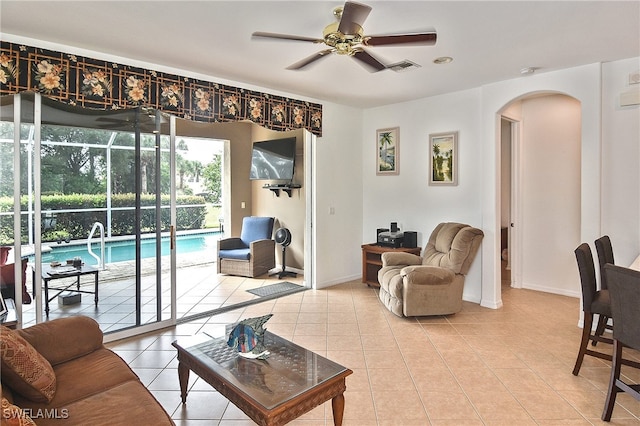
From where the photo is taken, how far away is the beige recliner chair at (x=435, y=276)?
399 cm

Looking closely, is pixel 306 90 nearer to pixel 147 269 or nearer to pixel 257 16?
pixel 257 16

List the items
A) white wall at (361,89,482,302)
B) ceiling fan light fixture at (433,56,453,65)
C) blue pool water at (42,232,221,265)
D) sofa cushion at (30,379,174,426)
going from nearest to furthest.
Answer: sofa cushion at (30,379,174,426) → blue pool water at (42,232,221,265) → ceiling fan light fixture at (433,56,453,65) → white wall at (361,89,482,302)

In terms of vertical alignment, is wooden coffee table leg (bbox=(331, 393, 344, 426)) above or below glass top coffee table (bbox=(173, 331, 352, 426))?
below

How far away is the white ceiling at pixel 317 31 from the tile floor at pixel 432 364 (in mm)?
2491

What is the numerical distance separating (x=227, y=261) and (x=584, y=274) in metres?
4.79

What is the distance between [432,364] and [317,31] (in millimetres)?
2749

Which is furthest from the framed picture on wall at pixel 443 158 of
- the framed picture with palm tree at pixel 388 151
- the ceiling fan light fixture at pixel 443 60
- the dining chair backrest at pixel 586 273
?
the dining chair backrest at pixel 586 273

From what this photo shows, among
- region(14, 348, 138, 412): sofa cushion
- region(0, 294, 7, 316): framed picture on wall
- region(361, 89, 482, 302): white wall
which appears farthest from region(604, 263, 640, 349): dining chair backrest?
region(0, 294, 7, 316): framed picture on wall

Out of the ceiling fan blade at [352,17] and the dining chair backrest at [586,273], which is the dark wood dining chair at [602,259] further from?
the ceiling fan blade at [352,17]

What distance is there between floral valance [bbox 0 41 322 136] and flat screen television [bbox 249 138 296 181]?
140cm

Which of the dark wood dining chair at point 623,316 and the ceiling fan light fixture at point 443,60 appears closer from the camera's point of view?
the dark wood dining chair at point 623,316

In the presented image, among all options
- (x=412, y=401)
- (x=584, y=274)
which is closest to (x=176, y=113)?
(x=412, y=401)

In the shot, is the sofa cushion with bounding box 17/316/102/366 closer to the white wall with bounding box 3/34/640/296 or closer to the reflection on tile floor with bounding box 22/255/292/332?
the reflection on tile floor with bounding box 22/255/292/332

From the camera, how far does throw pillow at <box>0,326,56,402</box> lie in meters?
1.61
